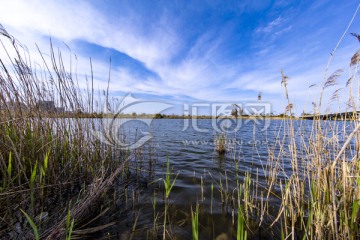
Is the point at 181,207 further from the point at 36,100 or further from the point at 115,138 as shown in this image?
the point at 36,100

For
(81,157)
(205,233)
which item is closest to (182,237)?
(205,233)

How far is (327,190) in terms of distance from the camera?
1.73 metres

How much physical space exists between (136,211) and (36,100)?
2.52 meters

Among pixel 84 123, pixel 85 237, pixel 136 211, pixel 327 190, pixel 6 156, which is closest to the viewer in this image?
pixel 327 190

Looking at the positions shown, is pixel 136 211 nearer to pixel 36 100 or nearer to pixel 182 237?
pixel 182 237

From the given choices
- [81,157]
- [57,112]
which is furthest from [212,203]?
[57,112]

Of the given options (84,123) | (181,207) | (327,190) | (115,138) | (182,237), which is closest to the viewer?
(327,190)

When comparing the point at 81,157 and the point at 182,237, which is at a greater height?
the point at 81,157

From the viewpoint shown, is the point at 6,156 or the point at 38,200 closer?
the point at 38,200

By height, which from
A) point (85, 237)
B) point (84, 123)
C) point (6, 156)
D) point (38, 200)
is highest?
point (84, 123)

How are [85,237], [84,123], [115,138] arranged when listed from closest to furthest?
[85,237]
[84,123]
[115,138]

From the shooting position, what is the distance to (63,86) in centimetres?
290

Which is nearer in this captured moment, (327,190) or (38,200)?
(327,190)

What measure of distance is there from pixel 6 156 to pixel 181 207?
2914mm
